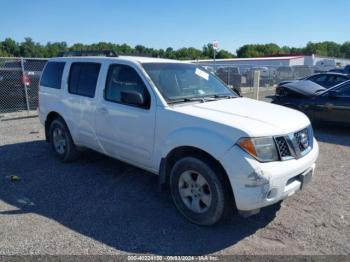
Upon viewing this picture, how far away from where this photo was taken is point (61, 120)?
20.3 ft

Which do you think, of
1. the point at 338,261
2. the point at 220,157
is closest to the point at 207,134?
the point at 220,157

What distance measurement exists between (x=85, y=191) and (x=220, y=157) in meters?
2.33

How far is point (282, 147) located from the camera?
12.0 feet

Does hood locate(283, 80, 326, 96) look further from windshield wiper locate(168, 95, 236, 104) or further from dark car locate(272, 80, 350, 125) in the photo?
windshield wiper locate(168, 95, 236, 104)

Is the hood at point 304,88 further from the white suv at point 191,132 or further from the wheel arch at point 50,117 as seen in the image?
the wheel arch at point 50,117

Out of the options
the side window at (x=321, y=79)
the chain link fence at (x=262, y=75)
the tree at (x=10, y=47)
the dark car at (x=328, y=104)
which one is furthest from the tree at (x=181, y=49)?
the dark car at (x=328, y=104)

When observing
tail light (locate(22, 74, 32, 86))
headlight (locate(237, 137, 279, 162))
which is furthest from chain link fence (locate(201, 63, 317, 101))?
headlight (locate(237, 137, 279, 162))

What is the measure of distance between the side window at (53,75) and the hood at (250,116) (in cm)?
300

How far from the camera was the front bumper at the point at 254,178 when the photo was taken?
341 centimetres

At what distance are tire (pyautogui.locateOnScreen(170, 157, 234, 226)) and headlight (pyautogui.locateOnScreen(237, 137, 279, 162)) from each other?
1.44 feet

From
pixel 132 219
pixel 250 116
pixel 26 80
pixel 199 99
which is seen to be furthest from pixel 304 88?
pixel 26 80

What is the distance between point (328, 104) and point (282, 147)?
5.97 m

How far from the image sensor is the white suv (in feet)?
11.5

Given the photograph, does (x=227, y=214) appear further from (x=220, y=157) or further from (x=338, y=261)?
(x=338, y=261)
